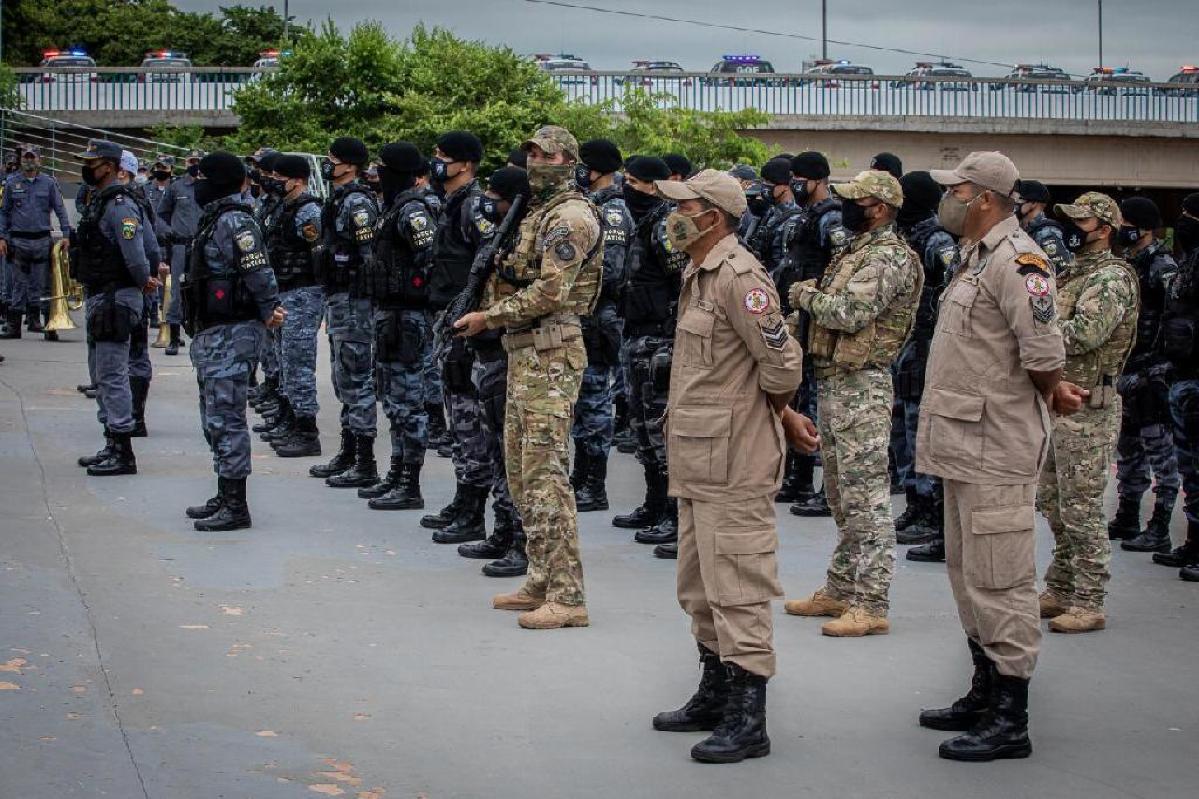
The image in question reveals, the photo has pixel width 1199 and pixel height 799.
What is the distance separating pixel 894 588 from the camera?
28.7ft

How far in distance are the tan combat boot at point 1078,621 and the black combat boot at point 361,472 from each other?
5187 millimetres

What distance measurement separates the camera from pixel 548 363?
25.6 feet

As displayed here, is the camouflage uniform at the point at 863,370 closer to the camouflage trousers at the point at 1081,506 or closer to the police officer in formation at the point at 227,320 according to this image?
the camouflage trousers at the point at 1081,506

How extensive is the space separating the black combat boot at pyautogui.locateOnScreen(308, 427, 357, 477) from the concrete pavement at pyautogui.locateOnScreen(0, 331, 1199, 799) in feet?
4.80

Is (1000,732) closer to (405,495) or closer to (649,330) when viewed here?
(649,330)

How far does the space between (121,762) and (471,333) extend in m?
2.93

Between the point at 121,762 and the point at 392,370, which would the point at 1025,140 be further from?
the point at 121,762

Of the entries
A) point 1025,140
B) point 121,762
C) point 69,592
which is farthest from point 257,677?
point 1025,140

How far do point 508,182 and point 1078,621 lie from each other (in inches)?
141

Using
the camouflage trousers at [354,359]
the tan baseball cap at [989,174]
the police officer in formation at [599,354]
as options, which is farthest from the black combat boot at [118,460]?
the tan baseball cap at [989,174]

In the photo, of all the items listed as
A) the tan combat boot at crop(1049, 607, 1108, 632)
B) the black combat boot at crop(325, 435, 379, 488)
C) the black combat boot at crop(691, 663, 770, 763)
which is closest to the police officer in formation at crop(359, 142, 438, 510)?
the black combat boot at crop(325, 435, 379, 488)

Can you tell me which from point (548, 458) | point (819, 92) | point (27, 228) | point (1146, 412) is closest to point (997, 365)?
point (548, 458)

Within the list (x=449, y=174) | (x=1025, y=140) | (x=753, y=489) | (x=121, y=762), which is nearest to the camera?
(x=121, y=762)

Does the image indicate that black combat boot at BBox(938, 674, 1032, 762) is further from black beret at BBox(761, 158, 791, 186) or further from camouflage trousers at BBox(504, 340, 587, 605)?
black beret at BBox(761, 158, 791, 186)
